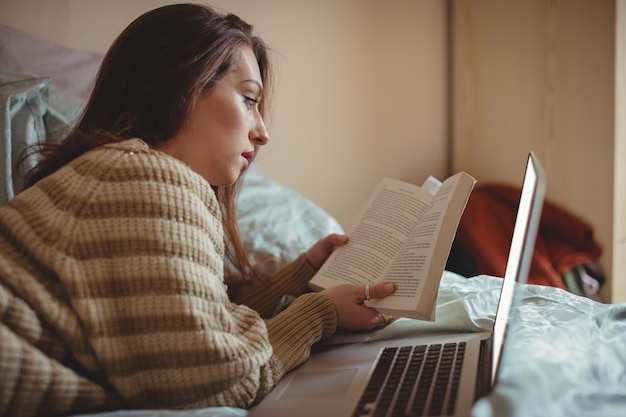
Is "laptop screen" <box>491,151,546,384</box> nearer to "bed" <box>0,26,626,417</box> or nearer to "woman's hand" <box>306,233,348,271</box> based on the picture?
"bed" <box>0,26,626,417</box>

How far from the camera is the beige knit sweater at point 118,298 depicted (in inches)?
27.2

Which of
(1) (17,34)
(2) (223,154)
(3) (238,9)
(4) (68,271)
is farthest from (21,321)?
(3) (238,9)

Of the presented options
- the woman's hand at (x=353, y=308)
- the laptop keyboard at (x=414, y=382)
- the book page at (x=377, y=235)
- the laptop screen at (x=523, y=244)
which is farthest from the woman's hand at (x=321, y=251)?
the laptop screen at (x=523, y=244)

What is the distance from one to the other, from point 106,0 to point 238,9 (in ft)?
1.26

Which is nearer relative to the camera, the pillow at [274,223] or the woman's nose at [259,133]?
the woman's nose at [259,133]

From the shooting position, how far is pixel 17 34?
57.8 inches

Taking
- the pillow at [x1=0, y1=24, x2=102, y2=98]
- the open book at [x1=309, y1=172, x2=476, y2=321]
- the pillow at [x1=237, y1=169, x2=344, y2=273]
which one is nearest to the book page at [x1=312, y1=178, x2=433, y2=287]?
the open book at [x1=309, y1=172, x2=476, y2=321]

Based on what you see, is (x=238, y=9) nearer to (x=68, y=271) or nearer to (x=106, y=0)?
(x=106, y=0)

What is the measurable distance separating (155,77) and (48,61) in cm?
60

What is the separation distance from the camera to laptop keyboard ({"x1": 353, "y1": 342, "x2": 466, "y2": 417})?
0.66 metres

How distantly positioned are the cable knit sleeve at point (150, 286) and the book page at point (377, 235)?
309 millimetres

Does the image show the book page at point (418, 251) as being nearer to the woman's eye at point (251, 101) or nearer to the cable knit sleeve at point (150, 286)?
the cable knit sleeve at point (150, 286)

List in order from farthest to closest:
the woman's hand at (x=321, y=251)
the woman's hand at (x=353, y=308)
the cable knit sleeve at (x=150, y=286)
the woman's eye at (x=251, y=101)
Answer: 1. the woman's hand at (x=321, y=251)
2. the woman's eye at (x=251, y=101)
3. the woman's hand at (x=353, y=308)
4. the cable knit sleeve at (x=150, y=286)

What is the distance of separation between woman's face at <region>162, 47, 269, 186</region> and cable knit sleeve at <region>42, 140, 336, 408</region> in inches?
8.4
